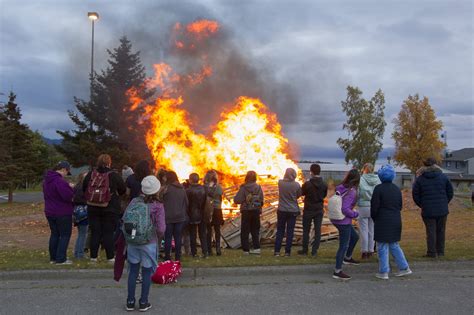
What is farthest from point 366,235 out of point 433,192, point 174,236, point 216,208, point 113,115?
point 113,115

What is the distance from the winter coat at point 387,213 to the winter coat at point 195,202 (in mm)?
2968

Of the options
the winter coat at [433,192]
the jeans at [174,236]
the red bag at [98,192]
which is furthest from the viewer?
the winter coat at [433,192]

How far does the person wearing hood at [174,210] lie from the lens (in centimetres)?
730

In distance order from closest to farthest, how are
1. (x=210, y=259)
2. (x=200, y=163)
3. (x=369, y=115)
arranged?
(x=210, y=259), (x=200, y=163), (x=369, y=115)

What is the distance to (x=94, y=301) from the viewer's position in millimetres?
5492

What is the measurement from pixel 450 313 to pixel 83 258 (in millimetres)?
5784

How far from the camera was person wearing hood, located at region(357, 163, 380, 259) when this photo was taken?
7.70 meters

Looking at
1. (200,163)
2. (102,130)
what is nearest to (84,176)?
(200,163)

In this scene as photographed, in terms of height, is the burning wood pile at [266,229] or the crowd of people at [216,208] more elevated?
the crowd of people at [216,208]

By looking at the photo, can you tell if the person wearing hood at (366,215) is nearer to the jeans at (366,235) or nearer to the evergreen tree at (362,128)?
the jeans at (366,235)

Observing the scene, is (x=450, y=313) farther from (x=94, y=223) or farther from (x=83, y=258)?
(x=83, y=258)


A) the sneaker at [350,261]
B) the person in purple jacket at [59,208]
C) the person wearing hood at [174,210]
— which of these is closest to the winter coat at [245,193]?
the person wearing hood at [174,210]

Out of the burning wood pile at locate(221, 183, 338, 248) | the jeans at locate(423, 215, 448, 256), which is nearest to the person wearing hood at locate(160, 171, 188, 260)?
the burning wood pile at locate(221, 183, 338, 248)

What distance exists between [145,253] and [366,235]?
4.24 metres
